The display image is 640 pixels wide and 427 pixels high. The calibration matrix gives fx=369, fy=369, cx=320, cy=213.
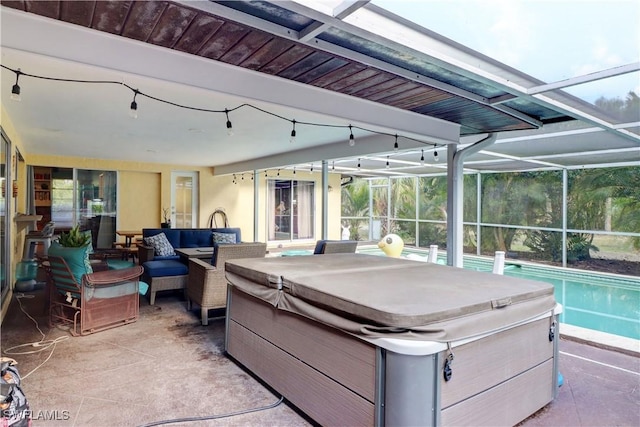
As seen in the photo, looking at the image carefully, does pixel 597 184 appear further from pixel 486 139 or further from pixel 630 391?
pixel 630 391

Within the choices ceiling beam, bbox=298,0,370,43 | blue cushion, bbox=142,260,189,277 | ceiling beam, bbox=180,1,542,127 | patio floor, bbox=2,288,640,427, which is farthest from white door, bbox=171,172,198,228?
ceiling beam, bbox=298,0,370,43

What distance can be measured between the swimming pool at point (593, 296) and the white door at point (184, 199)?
23.6ft

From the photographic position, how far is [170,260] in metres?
5.80

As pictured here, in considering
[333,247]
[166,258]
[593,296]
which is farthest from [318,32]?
[593,296]

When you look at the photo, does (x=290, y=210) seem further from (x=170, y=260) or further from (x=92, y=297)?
(x=92, y=297)

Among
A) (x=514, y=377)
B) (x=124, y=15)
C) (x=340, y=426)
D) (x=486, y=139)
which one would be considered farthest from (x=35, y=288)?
(x=486, y=139)

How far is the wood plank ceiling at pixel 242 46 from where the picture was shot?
6.88 ft

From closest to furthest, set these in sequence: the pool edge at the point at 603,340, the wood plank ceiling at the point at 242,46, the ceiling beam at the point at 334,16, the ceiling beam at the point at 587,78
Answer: the ceiling beam at the point at 334,16
the wood plank ceiling at the point at 242,46
the ceiling beam at the point at 587,78
the pool edge at the point at 603,340

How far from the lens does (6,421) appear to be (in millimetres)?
1747

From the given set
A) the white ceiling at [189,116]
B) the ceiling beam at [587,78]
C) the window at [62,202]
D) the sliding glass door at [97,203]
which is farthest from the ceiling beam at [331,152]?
the window at [62,202]

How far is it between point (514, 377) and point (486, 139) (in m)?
3.54

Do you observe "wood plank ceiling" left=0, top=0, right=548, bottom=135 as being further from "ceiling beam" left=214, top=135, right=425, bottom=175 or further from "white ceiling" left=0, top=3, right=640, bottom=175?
"ceiling beam" left=214, top=135, right=425, bottom=175

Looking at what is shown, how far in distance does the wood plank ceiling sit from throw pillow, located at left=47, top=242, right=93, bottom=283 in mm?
2418

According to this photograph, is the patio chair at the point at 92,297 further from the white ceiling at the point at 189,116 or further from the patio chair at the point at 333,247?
the patio chair at the point at 333,247
